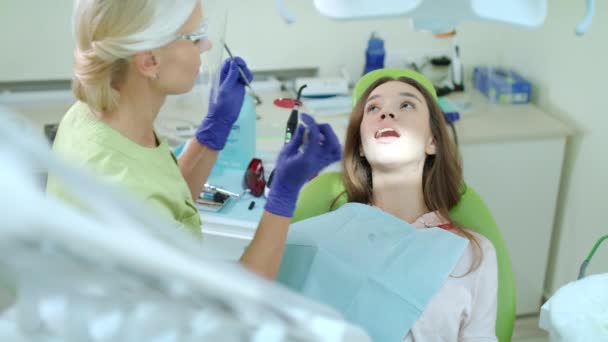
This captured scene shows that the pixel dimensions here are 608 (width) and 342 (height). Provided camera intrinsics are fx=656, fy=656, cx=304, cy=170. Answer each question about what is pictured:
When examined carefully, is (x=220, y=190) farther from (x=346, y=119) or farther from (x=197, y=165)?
(x=346, y=119)

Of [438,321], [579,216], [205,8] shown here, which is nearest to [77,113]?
[205,8]

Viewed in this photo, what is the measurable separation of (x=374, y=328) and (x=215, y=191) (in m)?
0.75

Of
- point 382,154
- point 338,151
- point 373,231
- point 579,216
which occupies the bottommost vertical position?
point 579,216

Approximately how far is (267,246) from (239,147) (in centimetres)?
98

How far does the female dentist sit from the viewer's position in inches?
45.9

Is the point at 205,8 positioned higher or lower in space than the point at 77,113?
higher

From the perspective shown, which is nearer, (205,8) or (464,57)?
(205,8)

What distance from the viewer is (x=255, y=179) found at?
80.1 inches

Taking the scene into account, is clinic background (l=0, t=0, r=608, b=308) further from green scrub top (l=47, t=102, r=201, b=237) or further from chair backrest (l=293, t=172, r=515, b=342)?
green scrub top (l=47, t=102, r=201, b=237)

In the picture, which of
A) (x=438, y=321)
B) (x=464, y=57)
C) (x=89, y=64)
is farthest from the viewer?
(x=464, y=57)

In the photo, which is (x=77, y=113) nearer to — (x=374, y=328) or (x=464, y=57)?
(x=374, y=328)

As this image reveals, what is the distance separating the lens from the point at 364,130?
5.61 ft

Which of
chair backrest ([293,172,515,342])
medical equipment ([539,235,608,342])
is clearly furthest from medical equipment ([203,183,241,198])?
medical equipment ([539,235,608,342])

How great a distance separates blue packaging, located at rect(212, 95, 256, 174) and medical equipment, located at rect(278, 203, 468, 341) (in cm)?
55
